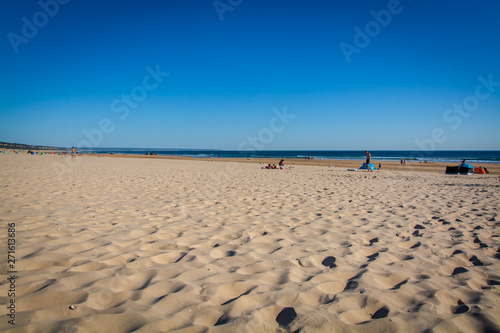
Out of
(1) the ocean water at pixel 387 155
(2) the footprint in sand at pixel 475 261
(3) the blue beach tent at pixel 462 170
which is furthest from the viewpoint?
(1) the ocean water at pixel 387 155

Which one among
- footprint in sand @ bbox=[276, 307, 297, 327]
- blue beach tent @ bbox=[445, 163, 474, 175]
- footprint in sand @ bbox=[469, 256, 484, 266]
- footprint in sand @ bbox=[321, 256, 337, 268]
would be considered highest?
blue beach tent @ bbox=[445, 163, 474, 175]

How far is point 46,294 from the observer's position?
2.12m

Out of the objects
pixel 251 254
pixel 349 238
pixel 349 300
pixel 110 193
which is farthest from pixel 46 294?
pixel 110 193

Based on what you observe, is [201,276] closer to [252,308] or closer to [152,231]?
[252,308]

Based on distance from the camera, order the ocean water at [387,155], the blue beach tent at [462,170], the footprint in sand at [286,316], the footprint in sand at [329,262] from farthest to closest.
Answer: the ocean water at [387,155] < the blue beach tent at [462,170] < the footprint in sand at [329,262] < the footprint in sand at [286,316]

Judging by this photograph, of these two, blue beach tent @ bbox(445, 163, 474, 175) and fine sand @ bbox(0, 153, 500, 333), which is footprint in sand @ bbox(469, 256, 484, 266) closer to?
fine sand @ bbox(0, 153, 500, 333)

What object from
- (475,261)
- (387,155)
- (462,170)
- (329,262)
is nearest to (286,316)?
(329,262)

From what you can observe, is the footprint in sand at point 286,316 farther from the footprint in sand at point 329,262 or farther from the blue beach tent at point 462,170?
the blue beach tent at point 462,170

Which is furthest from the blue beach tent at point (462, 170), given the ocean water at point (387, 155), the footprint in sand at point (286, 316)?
the ocean water at point (387, 155)

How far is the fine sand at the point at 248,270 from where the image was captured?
192 cm

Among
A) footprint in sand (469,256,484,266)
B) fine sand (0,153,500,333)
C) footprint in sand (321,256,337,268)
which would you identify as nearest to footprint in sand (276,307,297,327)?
fine sand (0,153,500,333)

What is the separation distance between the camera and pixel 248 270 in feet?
8.86

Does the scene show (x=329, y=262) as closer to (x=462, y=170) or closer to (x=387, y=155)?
(x=462, y=170)

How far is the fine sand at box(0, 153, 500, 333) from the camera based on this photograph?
192 cm
